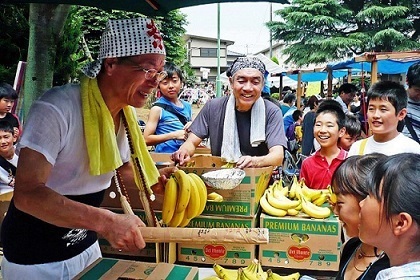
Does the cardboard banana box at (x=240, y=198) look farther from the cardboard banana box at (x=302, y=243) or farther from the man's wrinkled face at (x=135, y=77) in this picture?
the man's wrinkled face at (x=135, y=77)

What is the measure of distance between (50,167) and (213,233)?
62 centimetres

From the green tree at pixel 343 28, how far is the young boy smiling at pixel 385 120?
19756mm

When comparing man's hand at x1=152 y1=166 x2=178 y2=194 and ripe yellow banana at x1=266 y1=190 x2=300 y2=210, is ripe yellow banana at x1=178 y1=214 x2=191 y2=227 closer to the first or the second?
man's hand at x1=152 y1=166 x2=178 y2=194

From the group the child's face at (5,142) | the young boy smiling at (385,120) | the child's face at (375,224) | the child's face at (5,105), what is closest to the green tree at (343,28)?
the child's face at (5,105)

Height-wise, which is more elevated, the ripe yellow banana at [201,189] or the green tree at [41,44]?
the green tree at [41,44]

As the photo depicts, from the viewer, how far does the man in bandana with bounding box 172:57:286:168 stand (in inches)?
111

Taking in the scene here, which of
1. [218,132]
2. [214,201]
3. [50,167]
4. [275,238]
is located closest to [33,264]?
[50,167]

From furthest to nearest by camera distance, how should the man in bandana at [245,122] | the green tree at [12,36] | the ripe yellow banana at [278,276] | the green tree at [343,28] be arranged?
the green tree at [343,28]
the green tree at [12,36]
the man in bandana at [245,122]
the ripe yellow banana at [278,276]

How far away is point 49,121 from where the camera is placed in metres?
1.49

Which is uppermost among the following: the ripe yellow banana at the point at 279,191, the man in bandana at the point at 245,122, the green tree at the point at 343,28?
the green tree at the point at 343,28

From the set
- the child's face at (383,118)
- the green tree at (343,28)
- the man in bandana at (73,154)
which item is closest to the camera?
the man in bandana at (73,154)

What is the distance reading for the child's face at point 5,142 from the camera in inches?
157

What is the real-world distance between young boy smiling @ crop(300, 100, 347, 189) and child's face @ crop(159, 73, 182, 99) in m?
1.34

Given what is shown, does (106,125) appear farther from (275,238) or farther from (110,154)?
(275,238)
